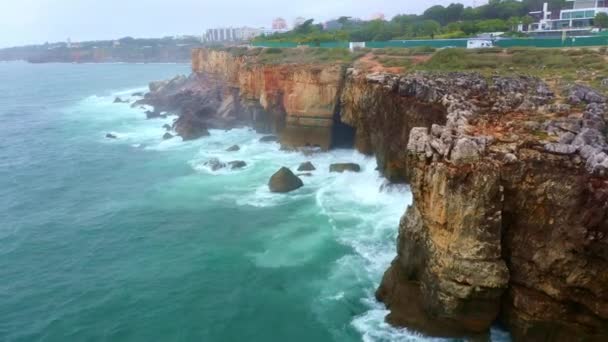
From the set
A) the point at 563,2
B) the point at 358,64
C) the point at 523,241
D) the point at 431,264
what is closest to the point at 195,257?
the point at 431,264

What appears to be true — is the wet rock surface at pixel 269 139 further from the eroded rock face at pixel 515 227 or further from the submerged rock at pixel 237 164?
the eroded rock face at pixel 515 227

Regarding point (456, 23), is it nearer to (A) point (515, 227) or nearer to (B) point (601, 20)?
(B) point (601, 20)

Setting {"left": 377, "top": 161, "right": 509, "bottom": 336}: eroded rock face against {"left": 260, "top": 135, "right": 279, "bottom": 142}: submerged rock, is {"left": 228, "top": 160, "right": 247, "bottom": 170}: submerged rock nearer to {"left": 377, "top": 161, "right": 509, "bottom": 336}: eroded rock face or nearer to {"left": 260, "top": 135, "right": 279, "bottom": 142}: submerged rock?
{"left": 260, "top": 135, "right": 279, "bottom": 142}: submerged rock

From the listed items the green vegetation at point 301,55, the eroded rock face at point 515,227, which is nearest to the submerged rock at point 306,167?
the green vegetation at point 301,55

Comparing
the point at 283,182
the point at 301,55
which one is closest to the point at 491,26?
the point at 301,55

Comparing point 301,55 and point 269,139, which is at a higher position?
point 301,55

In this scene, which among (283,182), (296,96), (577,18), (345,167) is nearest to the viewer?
(283,182)
